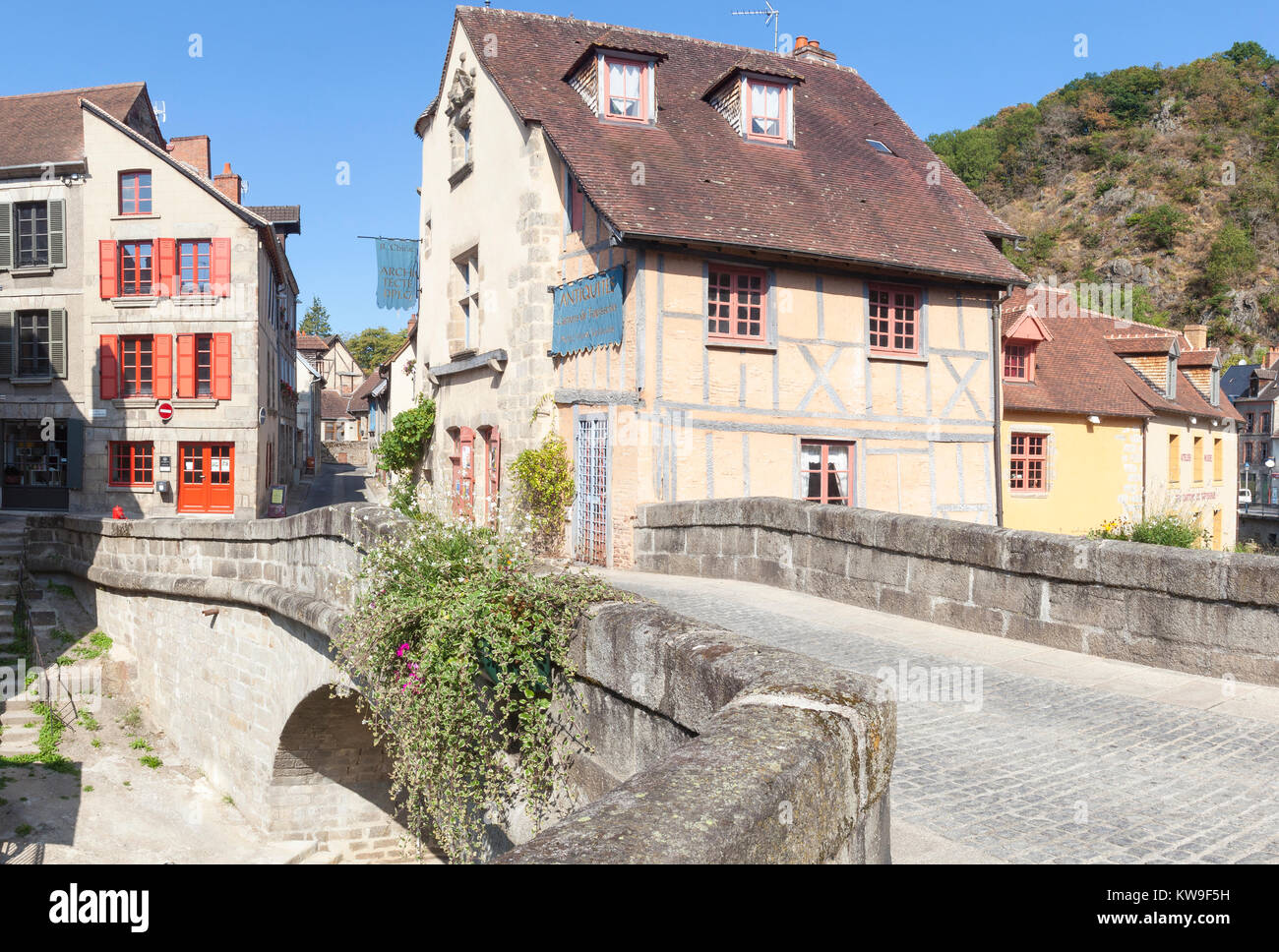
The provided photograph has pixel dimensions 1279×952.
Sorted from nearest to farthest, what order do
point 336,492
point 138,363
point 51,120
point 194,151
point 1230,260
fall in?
point 138,363, point 51,120, point 194,151, point 336,492, point 1230,260

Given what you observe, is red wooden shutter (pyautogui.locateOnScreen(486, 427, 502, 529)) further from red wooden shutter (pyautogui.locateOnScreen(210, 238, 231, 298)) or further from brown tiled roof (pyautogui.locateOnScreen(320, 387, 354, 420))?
brown tiled roof (pyautogui.locateOnScreen(320, 387, 354, 420))

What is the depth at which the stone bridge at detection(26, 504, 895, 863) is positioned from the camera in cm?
242

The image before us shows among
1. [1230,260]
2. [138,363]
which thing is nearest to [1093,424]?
[138,363]

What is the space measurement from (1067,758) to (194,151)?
28452mm

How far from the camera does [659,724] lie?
12.5 ft

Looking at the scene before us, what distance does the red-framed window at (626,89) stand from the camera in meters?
15.5

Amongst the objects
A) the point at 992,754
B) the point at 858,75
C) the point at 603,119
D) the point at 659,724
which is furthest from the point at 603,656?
the point at 858,75

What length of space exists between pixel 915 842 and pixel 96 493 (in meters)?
24.4

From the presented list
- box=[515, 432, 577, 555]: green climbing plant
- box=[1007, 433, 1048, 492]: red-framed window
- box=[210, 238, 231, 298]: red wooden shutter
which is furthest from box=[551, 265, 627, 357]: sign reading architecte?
box=[210, 238, 231, 298]: red wooden shutter

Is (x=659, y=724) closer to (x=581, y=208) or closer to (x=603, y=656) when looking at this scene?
(x=603, y=656)

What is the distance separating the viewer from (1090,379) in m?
22.8

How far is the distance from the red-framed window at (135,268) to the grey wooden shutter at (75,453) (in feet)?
11.1

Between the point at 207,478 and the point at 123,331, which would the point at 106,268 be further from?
the point at 207,478
